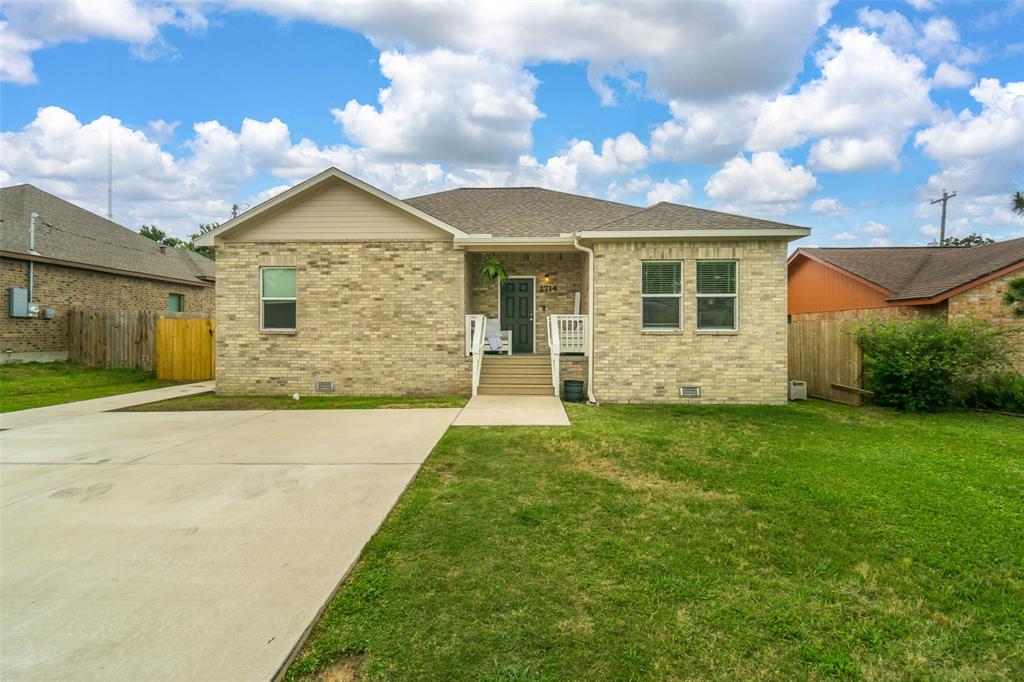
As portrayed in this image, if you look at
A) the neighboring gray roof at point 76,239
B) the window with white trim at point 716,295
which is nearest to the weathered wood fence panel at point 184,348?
the neighboring gray roof at point 76,239

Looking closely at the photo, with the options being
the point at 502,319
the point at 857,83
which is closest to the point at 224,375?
the point at 502,319

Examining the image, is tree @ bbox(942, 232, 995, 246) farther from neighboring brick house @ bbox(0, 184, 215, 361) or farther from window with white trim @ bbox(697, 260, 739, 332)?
neighboring brick house @ bbox(0, 184, 215, 361)

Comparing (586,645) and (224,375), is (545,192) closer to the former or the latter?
(224,375)

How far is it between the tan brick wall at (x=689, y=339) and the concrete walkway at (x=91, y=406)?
9.84m

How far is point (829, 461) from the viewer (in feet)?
17.6

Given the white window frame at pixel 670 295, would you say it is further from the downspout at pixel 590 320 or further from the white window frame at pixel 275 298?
the white window frame at pixel 275 298

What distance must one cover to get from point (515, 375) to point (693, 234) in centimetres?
488

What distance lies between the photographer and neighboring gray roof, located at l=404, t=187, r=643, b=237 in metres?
11.8

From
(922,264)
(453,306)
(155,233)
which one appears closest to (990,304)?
(922,264)

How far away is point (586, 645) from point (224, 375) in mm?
11277

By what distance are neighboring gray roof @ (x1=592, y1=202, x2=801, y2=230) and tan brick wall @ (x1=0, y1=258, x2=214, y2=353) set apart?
1751cm

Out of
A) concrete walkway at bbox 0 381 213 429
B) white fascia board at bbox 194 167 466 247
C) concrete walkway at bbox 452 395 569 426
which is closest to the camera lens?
concrete walkway at bbox 452 395 569 426

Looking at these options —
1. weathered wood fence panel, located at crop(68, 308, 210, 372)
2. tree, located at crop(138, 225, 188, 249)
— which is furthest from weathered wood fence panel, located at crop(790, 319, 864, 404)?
tree, located at crop(138, 225, 188, 249)

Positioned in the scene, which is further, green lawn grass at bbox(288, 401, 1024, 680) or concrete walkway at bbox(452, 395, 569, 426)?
concrete walkway at bbox(452, 395, 569, 426)
